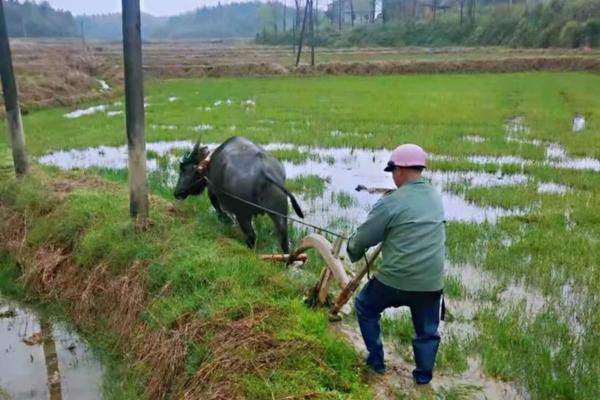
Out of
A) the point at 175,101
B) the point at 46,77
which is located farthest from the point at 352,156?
the point at 46,77

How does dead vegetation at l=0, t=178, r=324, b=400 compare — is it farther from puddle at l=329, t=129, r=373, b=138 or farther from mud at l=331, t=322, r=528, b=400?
puddle at l=329, t=129, r=373, b=138

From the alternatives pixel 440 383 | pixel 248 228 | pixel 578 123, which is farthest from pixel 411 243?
pixel 578 123

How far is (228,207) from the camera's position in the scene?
21.2 feet

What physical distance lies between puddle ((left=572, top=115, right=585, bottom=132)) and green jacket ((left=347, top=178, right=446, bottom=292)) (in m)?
13.0

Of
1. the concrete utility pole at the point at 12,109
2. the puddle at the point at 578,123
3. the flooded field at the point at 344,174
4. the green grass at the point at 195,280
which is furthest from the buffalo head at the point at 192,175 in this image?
the puddle at the point at 578,123

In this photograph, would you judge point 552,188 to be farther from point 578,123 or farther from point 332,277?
point 578,123

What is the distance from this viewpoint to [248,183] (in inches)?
237

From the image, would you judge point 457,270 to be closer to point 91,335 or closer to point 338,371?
point 338,371

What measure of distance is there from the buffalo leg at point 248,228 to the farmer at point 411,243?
2.76m

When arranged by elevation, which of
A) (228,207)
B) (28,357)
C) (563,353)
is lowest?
(28,357)

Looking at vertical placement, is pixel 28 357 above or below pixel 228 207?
below

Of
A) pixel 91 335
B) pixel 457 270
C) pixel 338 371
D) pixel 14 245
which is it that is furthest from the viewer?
pixel 14 245

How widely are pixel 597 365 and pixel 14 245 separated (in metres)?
6.13

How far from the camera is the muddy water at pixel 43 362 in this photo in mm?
4457
